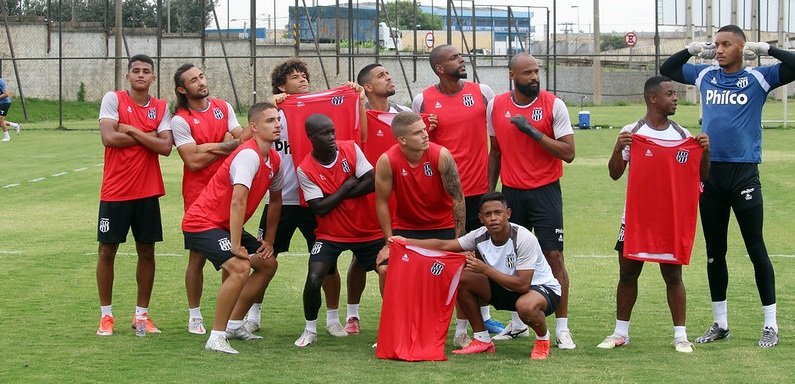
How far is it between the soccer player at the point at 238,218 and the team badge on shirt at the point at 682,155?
2.92m

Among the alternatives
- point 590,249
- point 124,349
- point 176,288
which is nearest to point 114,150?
point 124,349

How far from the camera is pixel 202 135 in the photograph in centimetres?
859

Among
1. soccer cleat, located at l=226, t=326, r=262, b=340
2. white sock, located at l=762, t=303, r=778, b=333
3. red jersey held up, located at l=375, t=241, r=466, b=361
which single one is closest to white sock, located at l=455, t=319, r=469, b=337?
red jersey held up, located at l=375, t=241, r=466, b=361

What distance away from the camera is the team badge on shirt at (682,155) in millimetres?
7711

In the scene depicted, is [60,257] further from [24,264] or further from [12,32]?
[12,32]

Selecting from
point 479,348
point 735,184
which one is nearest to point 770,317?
point 735,184

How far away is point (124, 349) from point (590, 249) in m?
6.74

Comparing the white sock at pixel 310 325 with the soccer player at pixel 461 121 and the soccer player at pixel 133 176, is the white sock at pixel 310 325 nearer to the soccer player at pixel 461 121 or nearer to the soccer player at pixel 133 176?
the soccer player at pixel 133 176

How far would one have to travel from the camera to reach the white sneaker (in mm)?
8688

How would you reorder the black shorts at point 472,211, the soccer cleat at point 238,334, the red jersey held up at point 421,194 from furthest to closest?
the black shorts at point 472,211 < the soccer cleat at point 238,334 < the red jersey held up at point 421,194

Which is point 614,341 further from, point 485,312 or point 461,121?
point 461,121

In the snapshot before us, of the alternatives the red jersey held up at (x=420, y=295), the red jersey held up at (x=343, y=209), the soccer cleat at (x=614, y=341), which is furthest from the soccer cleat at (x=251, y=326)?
the soccer cleat at (x=614, y=341)

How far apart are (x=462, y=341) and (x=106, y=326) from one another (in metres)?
2.81

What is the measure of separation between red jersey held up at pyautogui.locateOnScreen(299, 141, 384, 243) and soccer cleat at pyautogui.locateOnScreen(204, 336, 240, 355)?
113 cm
